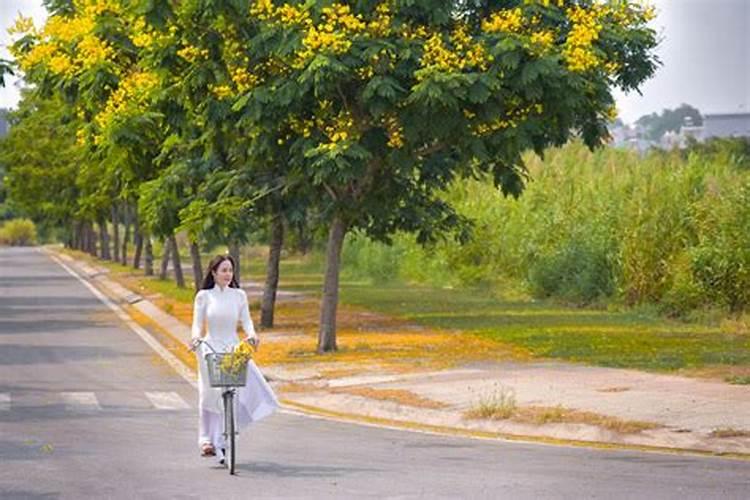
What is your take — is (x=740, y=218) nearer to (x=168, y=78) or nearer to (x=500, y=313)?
(x=500, y=313)

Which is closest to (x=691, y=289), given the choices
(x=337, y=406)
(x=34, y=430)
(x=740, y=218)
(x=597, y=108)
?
(x=740, y=218)

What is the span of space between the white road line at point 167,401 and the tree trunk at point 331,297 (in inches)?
215

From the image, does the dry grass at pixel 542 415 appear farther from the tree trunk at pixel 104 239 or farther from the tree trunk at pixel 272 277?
the tree trunk at pixel 104 239

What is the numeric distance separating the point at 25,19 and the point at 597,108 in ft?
46.9

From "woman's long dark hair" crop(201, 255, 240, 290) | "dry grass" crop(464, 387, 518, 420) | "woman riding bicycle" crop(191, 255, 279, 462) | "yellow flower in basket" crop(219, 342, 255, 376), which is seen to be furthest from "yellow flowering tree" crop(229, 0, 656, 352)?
"yellow flower in basket" crop(219, 342, 255, 376)

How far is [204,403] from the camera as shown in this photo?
15.4 m

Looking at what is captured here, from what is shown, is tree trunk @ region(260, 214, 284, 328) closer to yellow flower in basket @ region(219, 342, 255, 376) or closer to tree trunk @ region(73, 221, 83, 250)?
yellow flower in basket @ region(219, 342, 255, 376)

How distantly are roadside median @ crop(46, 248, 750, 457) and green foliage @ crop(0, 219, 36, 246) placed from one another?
163909mm

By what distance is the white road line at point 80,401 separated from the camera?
822 inches

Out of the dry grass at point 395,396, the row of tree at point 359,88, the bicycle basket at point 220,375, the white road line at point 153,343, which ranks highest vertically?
the row of tree at point 359,88

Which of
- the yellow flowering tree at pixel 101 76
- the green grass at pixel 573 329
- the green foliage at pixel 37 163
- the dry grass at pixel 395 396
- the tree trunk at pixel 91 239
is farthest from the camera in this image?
the tree trunk at pixel 91 239

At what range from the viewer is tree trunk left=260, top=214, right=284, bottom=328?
34688 millimetres

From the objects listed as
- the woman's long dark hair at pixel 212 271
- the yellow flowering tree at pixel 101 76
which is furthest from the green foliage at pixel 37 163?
the woman's long dark hair at pixel 212 271

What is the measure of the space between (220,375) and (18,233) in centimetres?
17767
